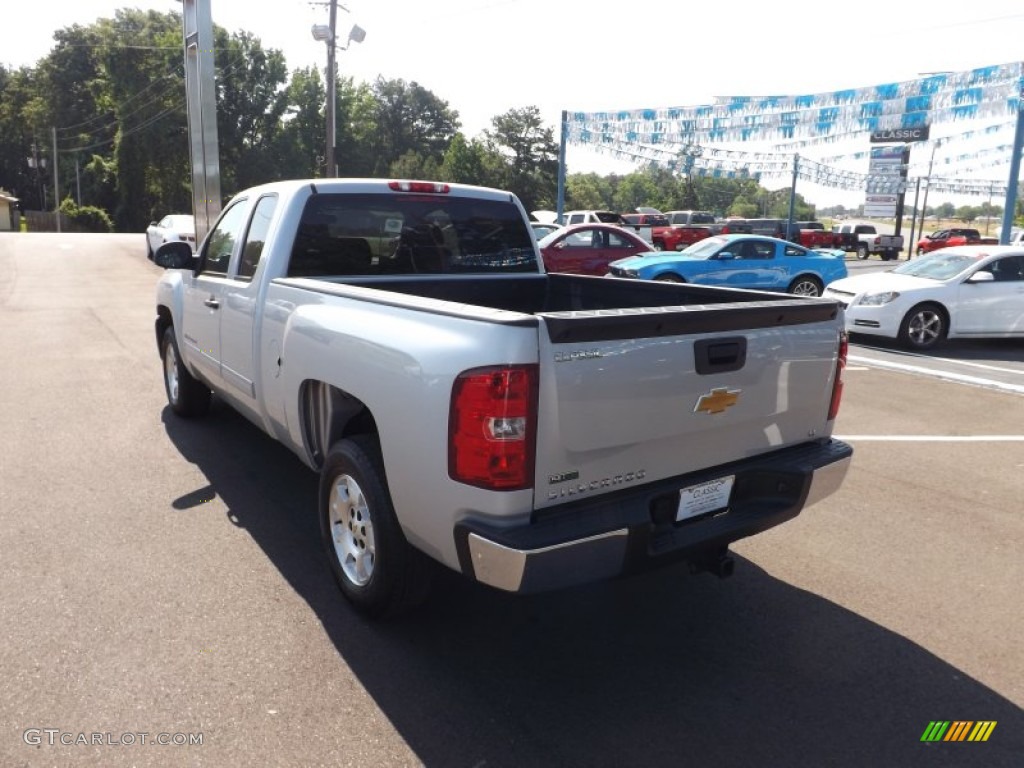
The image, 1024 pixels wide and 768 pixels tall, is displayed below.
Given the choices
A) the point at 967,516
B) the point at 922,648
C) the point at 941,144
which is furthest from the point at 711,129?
the point at 922,648

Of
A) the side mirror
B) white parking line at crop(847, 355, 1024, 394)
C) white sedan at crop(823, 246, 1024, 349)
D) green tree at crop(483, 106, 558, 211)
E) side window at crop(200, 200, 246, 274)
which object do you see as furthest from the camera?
green tree at crop(483, 106, 558, 211)

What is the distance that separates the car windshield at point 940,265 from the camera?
1169 centimetres

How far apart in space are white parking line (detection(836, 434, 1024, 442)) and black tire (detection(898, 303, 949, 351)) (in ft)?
16.3

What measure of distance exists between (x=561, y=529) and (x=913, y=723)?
1502 mm

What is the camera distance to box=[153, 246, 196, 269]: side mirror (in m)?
5.42

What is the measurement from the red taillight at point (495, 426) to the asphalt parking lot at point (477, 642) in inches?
36.2

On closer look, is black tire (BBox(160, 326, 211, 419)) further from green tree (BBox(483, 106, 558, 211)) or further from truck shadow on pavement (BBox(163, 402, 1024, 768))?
green tree (BBox(483, 106, 558, 211))

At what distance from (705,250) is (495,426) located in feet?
45.8

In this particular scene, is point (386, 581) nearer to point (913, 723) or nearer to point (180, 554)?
point (180, 554)

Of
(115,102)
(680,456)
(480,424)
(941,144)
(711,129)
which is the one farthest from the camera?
(115,102)

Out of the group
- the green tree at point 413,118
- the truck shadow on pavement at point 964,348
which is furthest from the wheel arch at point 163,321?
the green tree at point 413,118

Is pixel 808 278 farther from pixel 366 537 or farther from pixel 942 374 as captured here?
pixel 366 537

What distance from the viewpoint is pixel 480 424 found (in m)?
2.57

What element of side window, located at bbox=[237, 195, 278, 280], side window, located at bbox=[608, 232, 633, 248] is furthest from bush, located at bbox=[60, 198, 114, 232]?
side window, located at bbox=[237, 195, 278, 280]
